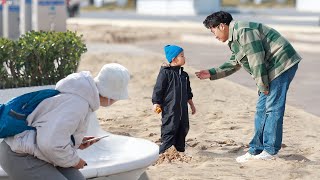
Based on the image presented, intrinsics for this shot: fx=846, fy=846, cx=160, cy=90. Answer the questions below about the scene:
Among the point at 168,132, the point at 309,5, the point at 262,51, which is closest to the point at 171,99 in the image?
the point at 168,132

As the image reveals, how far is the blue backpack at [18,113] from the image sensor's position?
4281 mm

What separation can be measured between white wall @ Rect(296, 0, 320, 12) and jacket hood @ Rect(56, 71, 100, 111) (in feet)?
161

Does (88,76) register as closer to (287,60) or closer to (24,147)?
(24,147)

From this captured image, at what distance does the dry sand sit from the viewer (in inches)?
288

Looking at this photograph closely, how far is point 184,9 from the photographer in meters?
47.3

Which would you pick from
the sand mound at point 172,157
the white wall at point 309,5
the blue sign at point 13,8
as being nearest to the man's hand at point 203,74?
the sand mound at point 172,157

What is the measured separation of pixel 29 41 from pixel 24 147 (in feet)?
15.4

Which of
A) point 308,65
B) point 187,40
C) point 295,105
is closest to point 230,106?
point 295,105

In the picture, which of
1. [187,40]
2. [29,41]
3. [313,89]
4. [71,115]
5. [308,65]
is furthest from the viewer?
[187,40]

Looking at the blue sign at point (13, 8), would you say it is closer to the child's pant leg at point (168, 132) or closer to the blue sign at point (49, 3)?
the blue sign at point (49, 3)

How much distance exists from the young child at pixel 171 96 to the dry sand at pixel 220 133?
0.29m

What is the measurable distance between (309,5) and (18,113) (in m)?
50.5

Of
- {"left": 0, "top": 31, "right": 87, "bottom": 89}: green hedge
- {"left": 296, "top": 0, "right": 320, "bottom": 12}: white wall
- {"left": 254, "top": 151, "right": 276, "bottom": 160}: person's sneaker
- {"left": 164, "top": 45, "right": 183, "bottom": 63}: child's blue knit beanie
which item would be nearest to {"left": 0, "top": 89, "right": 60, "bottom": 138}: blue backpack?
{"left": 164, "top": 45, "right": 183, "bottom": 63}: child's blue knit beanie

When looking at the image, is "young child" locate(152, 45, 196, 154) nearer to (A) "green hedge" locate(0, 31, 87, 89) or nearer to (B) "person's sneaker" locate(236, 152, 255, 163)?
(B) "person's sneaker" locate(236, 152, 255, 163)
